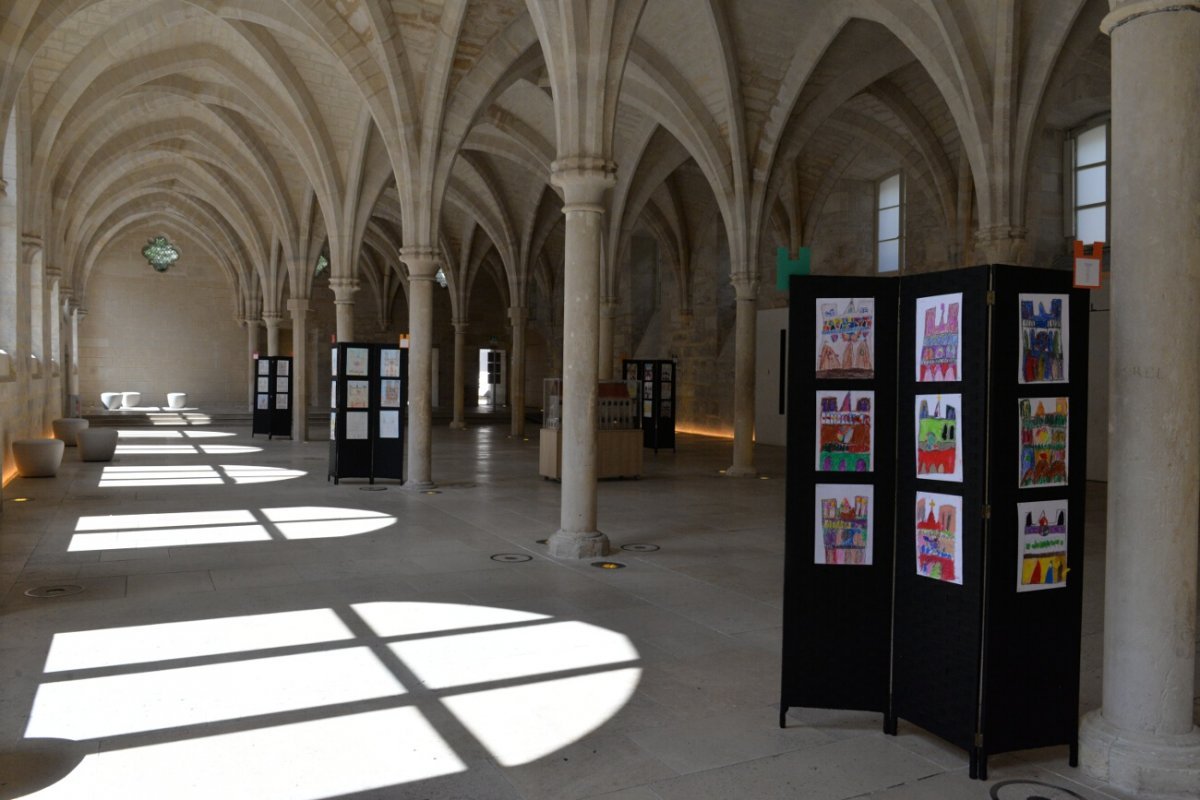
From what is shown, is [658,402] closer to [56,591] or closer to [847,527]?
[56,591]

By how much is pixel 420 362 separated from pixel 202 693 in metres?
8.68

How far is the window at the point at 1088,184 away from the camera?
55.8 feet

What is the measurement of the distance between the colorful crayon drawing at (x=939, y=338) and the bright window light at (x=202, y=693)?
3.16 meters

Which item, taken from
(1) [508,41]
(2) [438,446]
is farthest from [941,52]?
(2) [438,446]

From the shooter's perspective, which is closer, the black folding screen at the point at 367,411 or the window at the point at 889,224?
the black folding screen at the point at 367,411

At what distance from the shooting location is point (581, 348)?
341 inches

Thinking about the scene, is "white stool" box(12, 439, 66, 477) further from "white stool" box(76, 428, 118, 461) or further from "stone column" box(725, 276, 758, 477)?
"stone column" box(725, 276, 758, 477)

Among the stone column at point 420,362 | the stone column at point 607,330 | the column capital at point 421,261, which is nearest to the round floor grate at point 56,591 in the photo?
the stone column at point 420,362

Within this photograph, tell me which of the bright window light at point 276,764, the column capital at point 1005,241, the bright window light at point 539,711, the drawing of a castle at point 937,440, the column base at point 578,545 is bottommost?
the bright window light at point 539,711

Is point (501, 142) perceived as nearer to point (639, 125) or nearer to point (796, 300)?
point (639, 125)

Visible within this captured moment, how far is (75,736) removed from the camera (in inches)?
162

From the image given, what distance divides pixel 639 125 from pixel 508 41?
663 centimetres

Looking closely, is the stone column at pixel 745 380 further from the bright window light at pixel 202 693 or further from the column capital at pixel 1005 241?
the bright window light at pixel 202 693

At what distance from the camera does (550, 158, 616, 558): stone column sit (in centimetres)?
862
